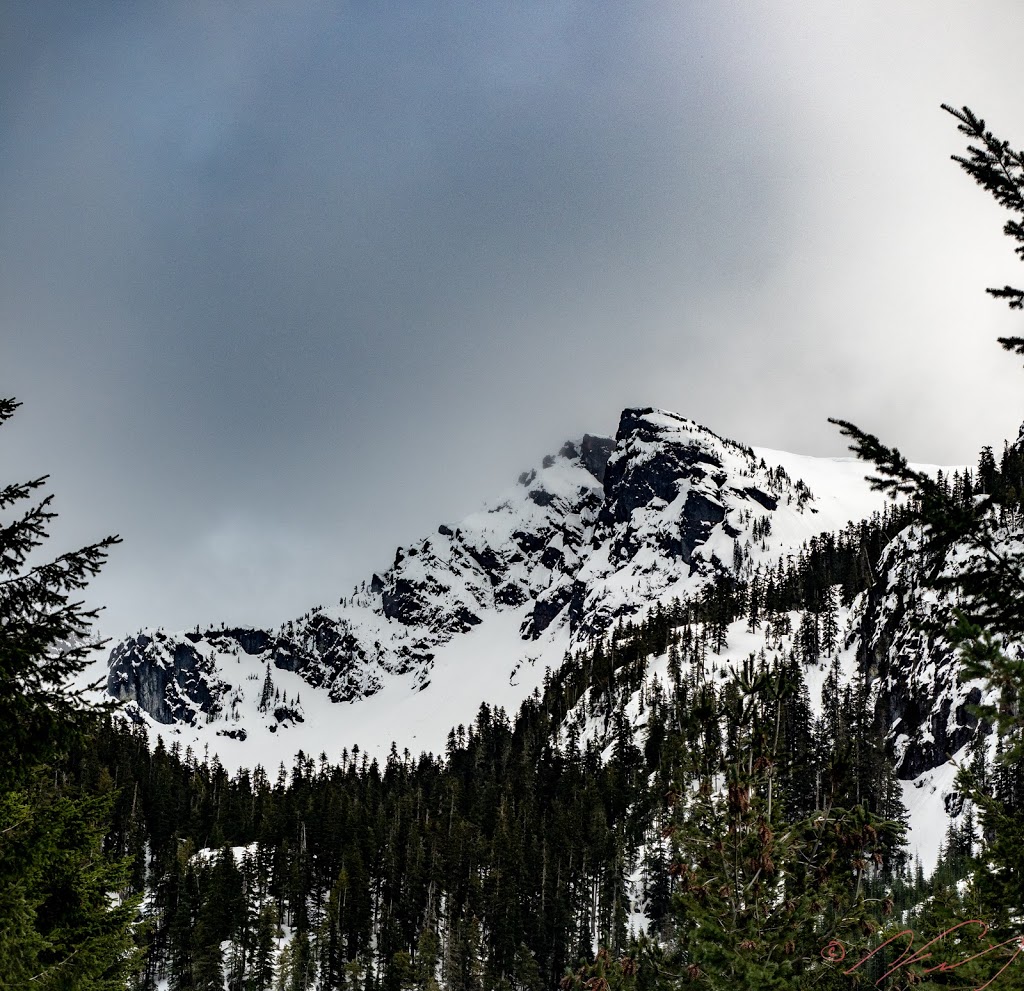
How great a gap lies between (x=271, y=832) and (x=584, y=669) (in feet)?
263

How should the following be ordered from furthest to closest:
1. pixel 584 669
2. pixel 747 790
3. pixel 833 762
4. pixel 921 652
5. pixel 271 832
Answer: pixel 584 669 < pixel 921 652 < pixel 271 832 < pixel 833 762 < pixel 747 790

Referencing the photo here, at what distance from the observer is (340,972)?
224 feet

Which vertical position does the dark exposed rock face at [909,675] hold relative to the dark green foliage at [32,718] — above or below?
above

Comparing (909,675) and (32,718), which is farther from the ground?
(909,675)

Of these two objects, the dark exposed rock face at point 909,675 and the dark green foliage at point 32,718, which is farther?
the dark exposed rock face at point 909,675

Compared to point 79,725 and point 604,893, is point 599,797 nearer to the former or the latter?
point 604,893

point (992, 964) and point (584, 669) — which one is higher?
point (584, 669)

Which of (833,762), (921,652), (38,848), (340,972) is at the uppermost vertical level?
(921,652)

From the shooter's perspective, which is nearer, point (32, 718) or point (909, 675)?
point (32, 718)

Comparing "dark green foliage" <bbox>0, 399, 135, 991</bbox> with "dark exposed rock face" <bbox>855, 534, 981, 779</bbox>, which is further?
"dark exposed rock face" <bbox>855, 534, 981, 779</bbox>

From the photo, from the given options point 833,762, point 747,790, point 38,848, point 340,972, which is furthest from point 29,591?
point 340,972

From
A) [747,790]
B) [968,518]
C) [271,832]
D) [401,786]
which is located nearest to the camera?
[968,518]

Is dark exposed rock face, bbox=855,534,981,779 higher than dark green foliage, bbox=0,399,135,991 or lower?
higher

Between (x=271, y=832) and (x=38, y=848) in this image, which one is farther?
(x=271, y=832)
